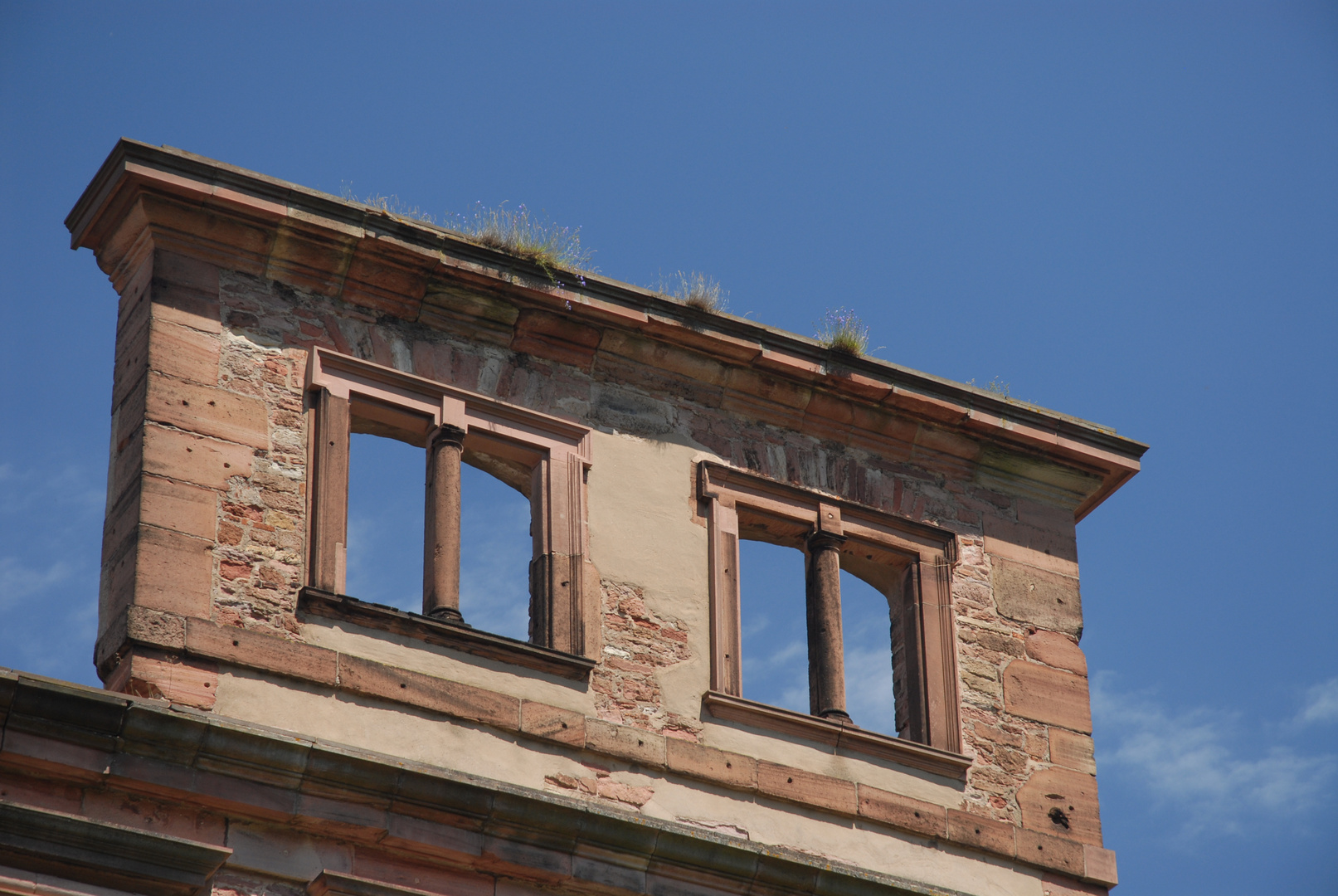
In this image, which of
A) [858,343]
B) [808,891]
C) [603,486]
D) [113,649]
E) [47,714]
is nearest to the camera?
[47,714]

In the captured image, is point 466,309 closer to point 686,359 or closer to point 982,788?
point 686,359

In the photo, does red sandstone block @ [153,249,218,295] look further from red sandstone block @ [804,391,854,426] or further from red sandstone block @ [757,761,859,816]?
red sandstone block @ [757,761,859,816]

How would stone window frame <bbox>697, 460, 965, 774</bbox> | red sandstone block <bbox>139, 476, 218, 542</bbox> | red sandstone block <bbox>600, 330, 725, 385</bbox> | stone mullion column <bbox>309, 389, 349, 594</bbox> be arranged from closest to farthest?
red sandstone block <bbox>139, 476, 218, 542</bbox> < stone mullion column <bbox>309, 389, 349, 594</bbox> < stone window frame <bbox>697, 460, 965, 774</bbox> < red sandstone block <bbox>600, 330, 725, 385</bbox>

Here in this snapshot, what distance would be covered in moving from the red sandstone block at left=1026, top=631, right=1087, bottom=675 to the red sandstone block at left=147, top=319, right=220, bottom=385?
5465mm

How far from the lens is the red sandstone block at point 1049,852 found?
13.3 meters

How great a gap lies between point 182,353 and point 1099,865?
6.29 m

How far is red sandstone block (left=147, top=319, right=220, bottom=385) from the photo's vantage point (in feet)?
40.0

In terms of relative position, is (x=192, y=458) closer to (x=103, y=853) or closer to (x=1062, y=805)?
(x=103, y=853)

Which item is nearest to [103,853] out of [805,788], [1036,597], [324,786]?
[324,786]

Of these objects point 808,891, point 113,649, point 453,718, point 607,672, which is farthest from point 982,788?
point 113,649

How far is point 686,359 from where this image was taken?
1392 cm

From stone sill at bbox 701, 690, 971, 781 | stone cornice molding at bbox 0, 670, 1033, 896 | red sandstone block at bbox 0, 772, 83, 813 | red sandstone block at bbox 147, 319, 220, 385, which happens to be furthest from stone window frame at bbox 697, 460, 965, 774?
red sandstone block at bbox 0, 772, 83, 813

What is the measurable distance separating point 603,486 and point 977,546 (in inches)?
106

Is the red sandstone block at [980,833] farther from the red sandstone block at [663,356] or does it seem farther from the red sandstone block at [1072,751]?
the red sandstone block at [663,356]
